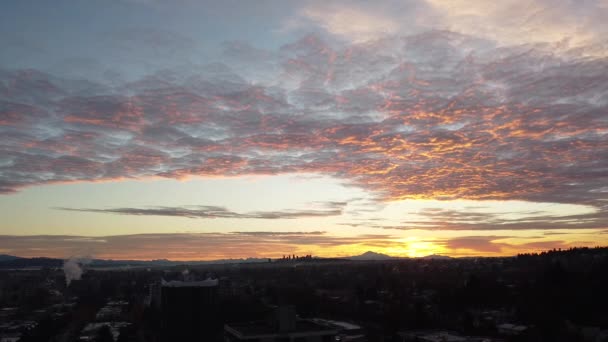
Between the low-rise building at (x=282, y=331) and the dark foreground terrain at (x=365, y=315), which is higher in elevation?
the low-rise building at (x=282, y=331)

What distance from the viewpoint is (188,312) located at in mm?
54812

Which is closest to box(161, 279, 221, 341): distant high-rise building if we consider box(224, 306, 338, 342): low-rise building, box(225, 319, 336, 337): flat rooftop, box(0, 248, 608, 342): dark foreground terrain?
box(0, 248, 608, 342): dark foreground terrain

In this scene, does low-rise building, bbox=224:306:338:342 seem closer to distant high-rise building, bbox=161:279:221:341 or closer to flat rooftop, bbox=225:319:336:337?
flat rooftop, bbox=225:319:336:337

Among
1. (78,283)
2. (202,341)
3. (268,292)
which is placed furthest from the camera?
(78,283)

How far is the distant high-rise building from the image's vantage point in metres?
53.4

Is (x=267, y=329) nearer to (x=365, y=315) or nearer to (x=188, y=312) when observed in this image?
(x=188, y=312)

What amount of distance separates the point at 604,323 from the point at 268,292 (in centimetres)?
6451

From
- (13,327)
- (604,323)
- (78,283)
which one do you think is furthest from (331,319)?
(78,283)

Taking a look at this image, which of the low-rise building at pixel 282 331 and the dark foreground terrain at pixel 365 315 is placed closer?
the low-rise building at pixel 282 331

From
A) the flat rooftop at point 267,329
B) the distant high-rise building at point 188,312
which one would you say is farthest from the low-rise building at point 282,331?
the distant high-rise building at point 188,312

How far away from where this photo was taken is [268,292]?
11006 cm

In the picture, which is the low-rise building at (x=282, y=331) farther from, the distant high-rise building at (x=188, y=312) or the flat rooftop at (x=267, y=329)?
the distant high-rise building at (x=188, y=312)

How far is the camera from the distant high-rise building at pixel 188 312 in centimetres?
5344

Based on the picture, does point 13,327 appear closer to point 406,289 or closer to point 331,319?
point 331,319
